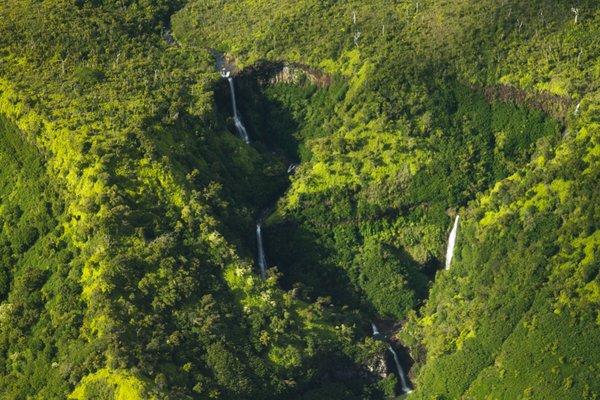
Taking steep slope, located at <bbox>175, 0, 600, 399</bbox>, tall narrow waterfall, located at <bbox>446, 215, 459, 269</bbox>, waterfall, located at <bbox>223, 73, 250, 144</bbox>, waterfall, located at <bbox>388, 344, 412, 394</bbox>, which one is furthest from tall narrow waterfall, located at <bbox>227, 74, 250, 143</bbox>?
waterfall, located at <bbox>388, 344, 412, 394</bbox>

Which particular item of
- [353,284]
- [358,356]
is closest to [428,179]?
[353,284]

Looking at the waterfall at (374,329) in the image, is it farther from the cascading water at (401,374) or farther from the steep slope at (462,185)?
the cascading water at (401,374)

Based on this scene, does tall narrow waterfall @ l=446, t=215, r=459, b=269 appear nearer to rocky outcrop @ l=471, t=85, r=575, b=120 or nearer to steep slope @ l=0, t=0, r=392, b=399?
steep slope @ l=0, t=0, r=392, b=399

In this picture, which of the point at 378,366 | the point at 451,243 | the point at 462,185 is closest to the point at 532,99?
the point at 462,185

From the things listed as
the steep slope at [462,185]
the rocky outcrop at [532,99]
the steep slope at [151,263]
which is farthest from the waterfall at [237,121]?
the rocky outcrop at [532,99]

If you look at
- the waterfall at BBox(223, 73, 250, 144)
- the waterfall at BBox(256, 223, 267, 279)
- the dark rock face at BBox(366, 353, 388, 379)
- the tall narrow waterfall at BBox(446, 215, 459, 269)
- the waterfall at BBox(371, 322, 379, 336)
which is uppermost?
the waterfall at BBox(223, 73, 250, 144)

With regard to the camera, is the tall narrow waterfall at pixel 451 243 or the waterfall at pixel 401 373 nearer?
the waterfall at pixel 401 373

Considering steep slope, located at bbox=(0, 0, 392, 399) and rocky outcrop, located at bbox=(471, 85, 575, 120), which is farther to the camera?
rocky outcrop, located at bbox=(471, 85, 575, 120)

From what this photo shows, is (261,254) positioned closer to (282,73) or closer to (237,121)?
(237,121)
